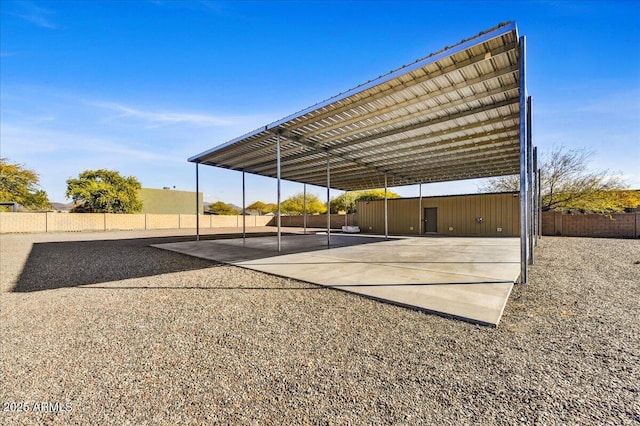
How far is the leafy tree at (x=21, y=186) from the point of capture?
72.7 feet

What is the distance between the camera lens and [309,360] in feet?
7.02

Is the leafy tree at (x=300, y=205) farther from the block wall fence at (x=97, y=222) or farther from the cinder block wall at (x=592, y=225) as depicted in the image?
the cinder block wall at (x=592, y=225)

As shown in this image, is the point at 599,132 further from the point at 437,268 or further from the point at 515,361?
the point at 515,361

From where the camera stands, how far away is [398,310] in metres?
3.25

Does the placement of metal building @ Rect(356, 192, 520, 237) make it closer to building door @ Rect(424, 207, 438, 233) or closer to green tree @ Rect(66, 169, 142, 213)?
building door @ Rect(424, 207, 438, 233)

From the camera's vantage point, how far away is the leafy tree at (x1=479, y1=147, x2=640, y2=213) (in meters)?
14.9

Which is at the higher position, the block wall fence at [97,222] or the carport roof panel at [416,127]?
the carport roof panel at [416,127]

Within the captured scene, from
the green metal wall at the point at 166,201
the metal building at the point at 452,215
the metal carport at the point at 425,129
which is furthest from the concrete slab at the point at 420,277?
the green metal wall at the point at 166,201

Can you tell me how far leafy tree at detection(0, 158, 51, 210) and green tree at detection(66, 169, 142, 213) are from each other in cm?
311

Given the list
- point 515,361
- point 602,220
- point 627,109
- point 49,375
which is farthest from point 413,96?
point 602,220

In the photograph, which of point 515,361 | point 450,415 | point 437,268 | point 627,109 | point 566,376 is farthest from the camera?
point 627,109

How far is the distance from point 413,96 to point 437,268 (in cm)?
399

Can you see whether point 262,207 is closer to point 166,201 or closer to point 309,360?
point 166,201

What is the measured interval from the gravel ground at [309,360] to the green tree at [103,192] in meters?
24.6
